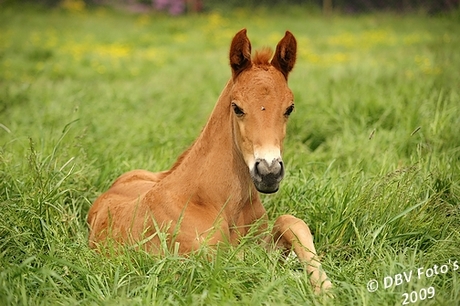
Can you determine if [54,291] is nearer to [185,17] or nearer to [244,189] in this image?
[244,189]

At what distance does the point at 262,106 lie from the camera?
3082 mm

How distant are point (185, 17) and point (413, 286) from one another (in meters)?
14.5

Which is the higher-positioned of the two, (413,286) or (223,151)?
(223,151)

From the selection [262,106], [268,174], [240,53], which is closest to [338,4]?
[240,53]

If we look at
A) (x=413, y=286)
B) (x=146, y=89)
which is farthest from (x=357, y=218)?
(x=146, y=89)

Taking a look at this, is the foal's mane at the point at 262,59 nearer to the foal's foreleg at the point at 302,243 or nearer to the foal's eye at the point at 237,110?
the foal's eye at the point at 237,110

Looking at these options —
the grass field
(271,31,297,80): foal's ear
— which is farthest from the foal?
the grass field

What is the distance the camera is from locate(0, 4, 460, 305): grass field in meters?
2.88

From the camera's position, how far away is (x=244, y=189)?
11.1 feet

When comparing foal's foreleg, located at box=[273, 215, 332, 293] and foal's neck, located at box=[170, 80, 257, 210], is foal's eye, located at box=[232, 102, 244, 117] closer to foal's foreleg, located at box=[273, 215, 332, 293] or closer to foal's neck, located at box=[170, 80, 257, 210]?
foal's neck, located at box=[170, 80, 257, 210]

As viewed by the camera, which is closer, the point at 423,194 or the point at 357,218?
the point at 357,218

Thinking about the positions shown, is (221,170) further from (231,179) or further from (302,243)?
(302,243)

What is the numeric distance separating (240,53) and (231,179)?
0.70m

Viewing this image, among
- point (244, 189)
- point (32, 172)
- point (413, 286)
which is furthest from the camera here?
point (32, 172)
